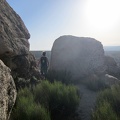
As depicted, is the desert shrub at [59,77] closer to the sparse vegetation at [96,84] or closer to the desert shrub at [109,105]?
the sparse vegetation at [96,84]

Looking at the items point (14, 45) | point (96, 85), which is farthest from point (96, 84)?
point (14, 45)

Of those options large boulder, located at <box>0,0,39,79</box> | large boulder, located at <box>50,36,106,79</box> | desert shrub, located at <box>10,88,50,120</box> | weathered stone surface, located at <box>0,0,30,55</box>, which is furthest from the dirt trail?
large boulder, located at <box>50,36,106,79</box>

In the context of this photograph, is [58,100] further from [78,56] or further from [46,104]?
[78,56]

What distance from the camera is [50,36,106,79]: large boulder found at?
546 inches

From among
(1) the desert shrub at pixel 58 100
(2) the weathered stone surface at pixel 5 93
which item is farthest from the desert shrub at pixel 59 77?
(2) the weathered stone surface at pixel 5 93

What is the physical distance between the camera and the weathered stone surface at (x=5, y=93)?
429cm

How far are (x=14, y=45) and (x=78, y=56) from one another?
709 centimetres

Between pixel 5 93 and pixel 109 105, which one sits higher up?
pixel 5 93

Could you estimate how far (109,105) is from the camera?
6031 millimetres

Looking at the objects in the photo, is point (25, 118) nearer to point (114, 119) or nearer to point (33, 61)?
point (114, 119)

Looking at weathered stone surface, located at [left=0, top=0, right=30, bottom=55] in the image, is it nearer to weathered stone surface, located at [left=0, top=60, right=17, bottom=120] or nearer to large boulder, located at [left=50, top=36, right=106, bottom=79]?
weathered stone surface, located at [left=0, top=60, right=17, bottom=120]

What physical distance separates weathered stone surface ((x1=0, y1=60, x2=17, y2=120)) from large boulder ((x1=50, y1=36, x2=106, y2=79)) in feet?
27.5

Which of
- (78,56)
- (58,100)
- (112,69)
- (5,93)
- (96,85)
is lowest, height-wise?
(112,69)

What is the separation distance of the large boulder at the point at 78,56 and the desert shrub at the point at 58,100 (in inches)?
228
